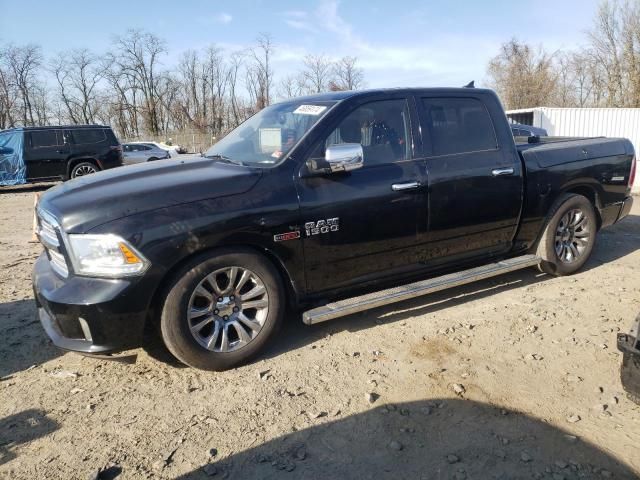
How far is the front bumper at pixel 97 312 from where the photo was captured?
292 centimetres

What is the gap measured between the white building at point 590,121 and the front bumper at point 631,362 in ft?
62.4

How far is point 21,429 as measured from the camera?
9.15ft

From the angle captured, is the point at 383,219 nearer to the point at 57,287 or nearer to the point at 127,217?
the point at 127,217

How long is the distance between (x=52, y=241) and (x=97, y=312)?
69cm

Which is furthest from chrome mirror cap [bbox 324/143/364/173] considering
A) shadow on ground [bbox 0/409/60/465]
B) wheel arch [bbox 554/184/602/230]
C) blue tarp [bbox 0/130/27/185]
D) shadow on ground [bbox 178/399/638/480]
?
blue tarp [bbox 0/130/27/185]

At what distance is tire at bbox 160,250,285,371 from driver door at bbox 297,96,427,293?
1.28 feet

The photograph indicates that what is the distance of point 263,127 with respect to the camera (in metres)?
4.23

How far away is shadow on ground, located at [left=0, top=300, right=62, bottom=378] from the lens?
3525 mm

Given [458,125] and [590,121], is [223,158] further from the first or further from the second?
[590,121]

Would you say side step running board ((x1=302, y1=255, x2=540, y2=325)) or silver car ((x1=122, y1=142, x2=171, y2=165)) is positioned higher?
silver car ((x1=122, y1=142, x2=171, y2=165))

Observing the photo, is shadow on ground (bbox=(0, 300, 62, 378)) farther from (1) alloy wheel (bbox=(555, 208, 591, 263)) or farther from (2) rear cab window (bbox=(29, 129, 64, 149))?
(2) rear cab window (bbox=(29, 129, 64, 149))

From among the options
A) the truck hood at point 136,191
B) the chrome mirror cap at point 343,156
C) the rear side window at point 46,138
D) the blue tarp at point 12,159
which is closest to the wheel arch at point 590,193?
the chrome mirror cap at point 343,156

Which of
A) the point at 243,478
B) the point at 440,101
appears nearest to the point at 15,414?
the point at 243,478

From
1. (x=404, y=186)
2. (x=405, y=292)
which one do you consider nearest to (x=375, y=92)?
(x=404, y=186)
